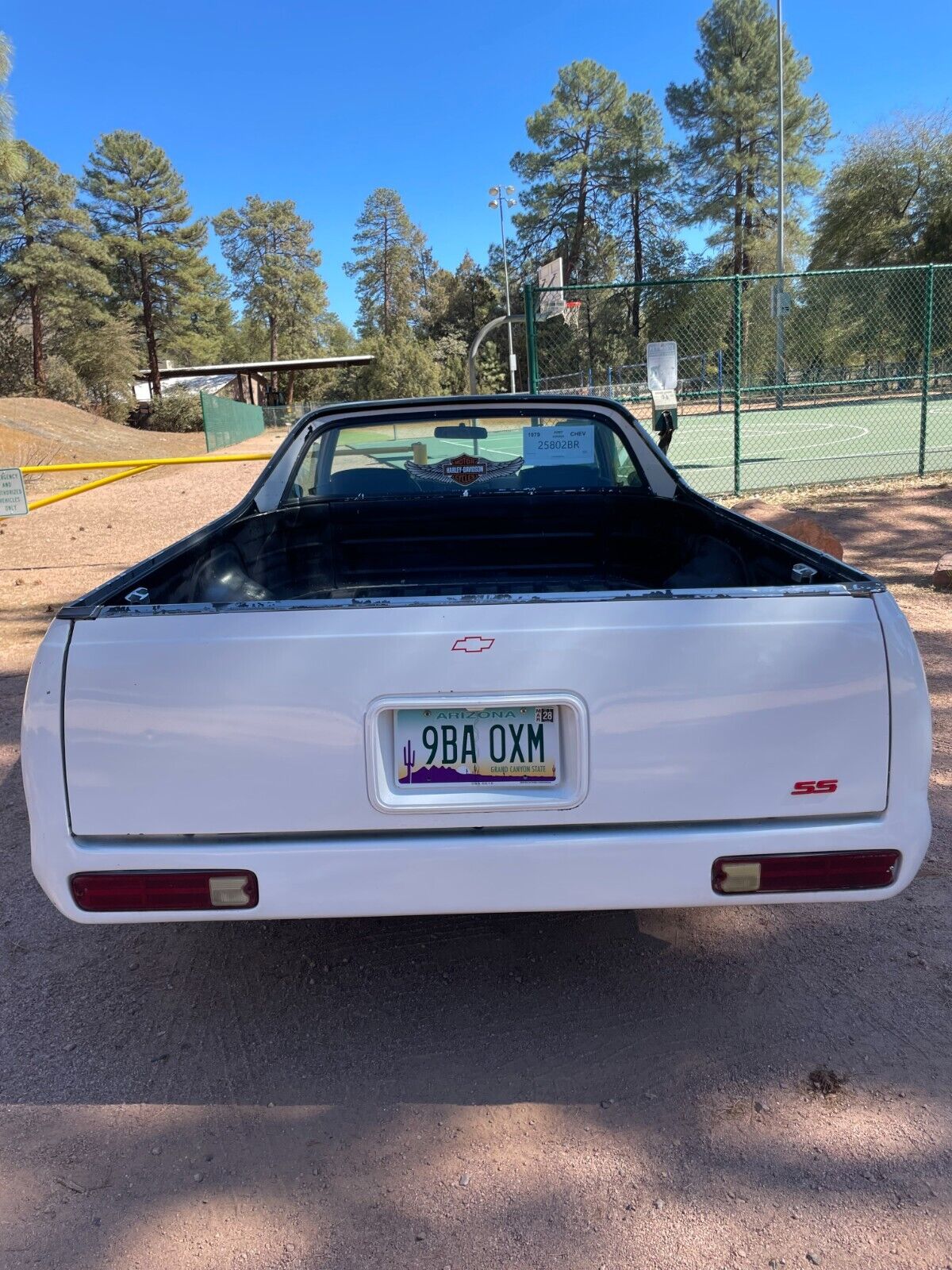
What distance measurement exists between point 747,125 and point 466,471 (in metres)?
53.2

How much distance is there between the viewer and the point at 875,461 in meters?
13.6

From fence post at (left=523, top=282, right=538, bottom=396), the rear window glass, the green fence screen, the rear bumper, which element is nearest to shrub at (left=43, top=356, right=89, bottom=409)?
the green fence screen

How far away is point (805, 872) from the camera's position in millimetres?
2150

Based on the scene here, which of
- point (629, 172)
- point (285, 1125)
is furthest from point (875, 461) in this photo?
point (629, 172)

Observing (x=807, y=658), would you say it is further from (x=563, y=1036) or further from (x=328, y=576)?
(x=328, y=576)

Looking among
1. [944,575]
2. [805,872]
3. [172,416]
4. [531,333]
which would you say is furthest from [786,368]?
[172,416]

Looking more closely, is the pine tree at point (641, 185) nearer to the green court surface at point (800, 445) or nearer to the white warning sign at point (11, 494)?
the green court surface at point (800, 445)

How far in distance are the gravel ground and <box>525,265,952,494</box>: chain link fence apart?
282 inches

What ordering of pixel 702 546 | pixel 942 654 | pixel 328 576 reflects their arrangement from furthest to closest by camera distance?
1. pixel 942 654
2. pixel 328 576
3. pixel 702 546

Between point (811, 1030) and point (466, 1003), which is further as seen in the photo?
point (466, 1003)

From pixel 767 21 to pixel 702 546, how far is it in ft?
186

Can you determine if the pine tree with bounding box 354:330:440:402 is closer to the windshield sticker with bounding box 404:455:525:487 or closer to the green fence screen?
the green fence screen

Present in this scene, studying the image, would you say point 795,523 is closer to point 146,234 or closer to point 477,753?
point 477,753

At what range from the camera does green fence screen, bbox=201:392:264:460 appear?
1288 inches
